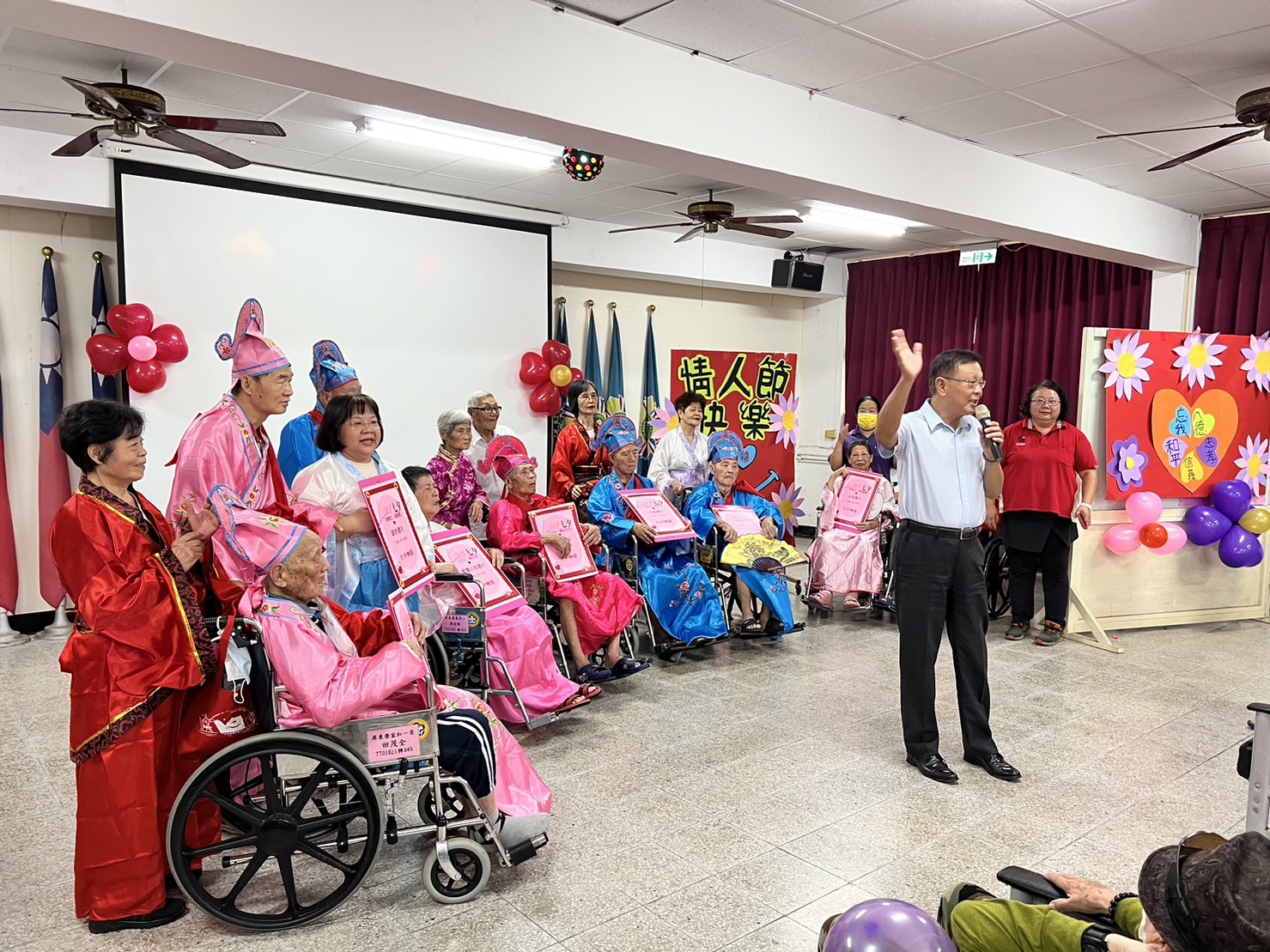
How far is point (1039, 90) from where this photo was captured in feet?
14.3

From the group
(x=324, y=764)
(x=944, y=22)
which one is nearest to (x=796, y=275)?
(x=944, y=22)

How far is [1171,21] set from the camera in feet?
11.7

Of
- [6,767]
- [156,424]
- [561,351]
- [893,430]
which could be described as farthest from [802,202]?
[6,767]

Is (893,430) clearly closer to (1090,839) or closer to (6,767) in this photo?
(1090,839)

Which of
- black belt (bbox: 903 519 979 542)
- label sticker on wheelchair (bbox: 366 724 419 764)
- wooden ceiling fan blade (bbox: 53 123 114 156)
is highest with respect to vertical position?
wooden ceiling fan blade (bbox: 53 123 114 156)

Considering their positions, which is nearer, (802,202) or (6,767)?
(6,767)

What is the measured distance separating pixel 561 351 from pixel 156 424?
299 centimetres

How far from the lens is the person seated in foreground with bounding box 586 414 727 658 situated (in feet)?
16.2

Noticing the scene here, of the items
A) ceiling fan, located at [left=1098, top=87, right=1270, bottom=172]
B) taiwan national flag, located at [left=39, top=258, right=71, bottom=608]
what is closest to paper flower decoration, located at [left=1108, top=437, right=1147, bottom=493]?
ceiling fan, located at [left=1098, top=87, right=1270, bottom=172]

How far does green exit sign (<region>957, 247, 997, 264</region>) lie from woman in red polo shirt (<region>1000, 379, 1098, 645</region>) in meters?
2.49

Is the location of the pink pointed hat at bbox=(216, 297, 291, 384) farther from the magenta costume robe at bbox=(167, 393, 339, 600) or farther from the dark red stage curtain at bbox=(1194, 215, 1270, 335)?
the dark red stage curtain at bbox=(1194, 215, 1270, 335)

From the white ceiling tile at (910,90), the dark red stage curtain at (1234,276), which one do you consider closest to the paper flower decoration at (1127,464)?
the dark red stage curtain at (1234,276)

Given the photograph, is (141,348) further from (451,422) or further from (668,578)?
(668,578)

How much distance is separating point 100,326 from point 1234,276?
314 inches
